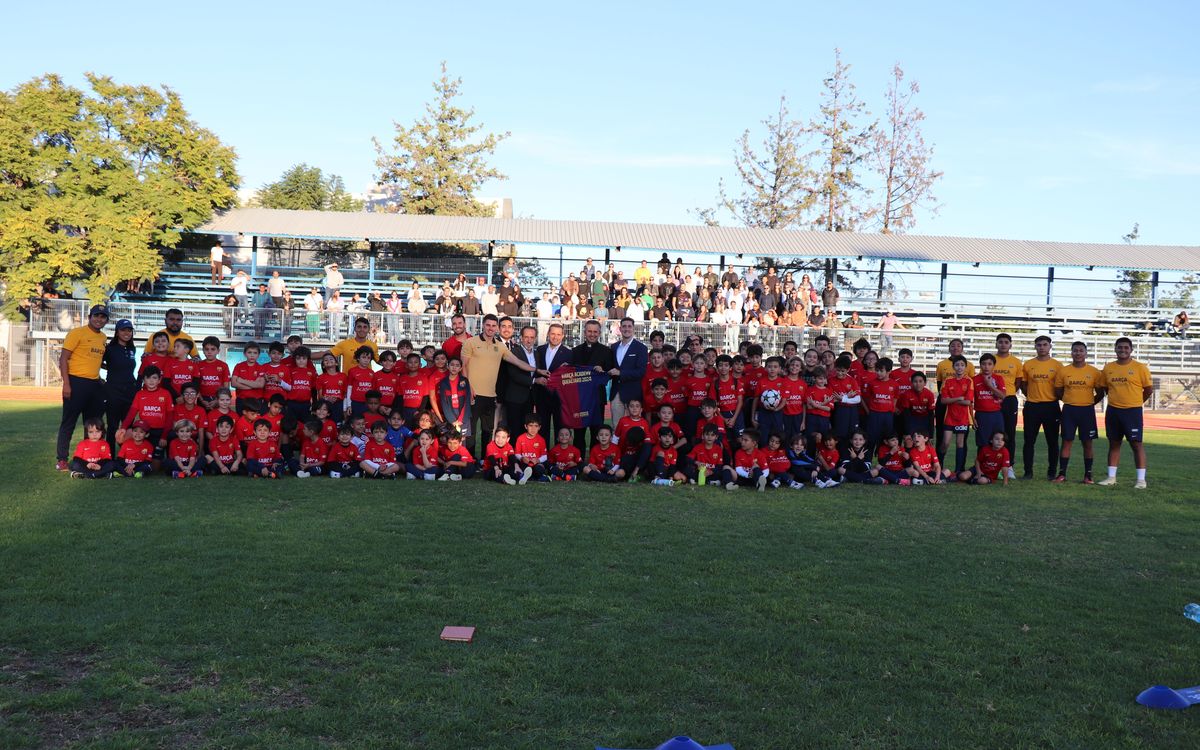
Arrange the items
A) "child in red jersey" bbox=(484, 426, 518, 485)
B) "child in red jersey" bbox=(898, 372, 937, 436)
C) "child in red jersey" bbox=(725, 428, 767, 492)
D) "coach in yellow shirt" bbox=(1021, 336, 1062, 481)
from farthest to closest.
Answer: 1. "coach in yellow shirt" bbox=(1021, 336, 1062, 481)
2. "child in red jersey" bbox=(898, 372, 937, 436)
3. "child in red jersey" bbox=(725, 428, 767, 492)
4. "child in red jersey" bbox=(484, 426, 518, 485)

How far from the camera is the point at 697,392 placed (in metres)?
12.0

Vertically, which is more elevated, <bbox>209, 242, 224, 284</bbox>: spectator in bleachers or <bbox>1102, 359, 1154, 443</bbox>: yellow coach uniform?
<bbox>209, 242, 224, 284</bbox>: spectator in bleachers

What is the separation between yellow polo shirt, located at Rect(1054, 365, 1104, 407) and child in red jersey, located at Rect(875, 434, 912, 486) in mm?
2280

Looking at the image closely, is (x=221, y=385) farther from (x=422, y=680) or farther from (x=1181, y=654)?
(x=1181, y=654)

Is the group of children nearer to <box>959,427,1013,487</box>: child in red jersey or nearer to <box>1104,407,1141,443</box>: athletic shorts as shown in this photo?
<box>959,427,1013,487</box>: child in red jersey

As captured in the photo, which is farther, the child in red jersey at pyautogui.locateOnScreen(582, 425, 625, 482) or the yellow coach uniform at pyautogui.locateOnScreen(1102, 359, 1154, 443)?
the yellow coach uniform at pyautogui.locateOnScreen(1102, 359, 1154, 443)

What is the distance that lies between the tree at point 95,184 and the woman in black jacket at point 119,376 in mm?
16293

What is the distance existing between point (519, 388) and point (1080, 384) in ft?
23.2

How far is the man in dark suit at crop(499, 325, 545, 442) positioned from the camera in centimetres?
1188

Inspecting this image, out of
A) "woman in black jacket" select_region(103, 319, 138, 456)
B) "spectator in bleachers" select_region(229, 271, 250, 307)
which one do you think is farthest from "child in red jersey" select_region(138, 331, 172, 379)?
"spectator in bleachers" select_region(229, 271, 250, 307)

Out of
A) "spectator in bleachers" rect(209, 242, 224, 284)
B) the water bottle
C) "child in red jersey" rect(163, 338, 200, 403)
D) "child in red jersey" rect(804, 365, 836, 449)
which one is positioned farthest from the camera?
"spectator in bleachers" rect(209, 242, 224, 284)

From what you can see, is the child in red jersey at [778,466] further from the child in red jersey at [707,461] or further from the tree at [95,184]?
the tree at [95,184]

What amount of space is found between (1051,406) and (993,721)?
29.7 ft

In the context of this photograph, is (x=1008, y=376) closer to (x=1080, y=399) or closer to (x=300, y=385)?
(x=1080, y=399)
